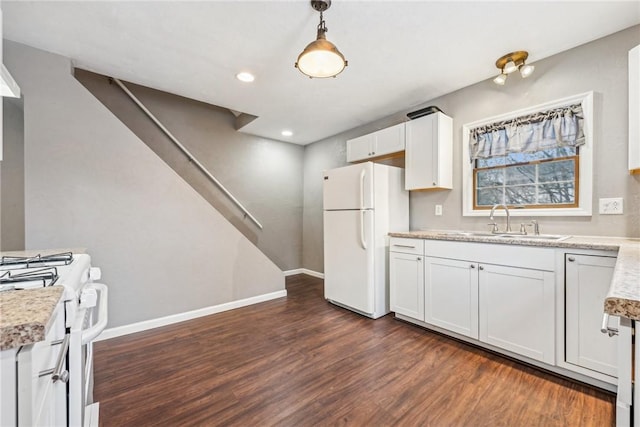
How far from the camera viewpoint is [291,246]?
4965 mm

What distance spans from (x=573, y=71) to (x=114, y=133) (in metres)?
3.93

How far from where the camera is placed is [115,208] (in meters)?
2.52

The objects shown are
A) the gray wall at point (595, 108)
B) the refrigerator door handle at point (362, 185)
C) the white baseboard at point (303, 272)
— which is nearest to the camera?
the gray wall at point (595, 108)

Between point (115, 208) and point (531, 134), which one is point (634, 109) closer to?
point (531, 134)

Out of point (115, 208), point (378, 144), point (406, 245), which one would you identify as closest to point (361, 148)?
point (378, 144)

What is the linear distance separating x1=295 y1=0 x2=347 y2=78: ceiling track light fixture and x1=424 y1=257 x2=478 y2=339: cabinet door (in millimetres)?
1811

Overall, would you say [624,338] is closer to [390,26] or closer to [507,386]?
[507,386]

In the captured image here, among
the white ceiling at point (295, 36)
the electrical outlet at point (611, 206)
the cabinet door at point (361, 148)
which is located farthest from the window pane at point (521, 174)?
the cabinet door at point (361, 148)

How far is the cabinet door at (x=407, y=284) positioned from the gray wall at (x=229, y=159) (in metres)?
2.45

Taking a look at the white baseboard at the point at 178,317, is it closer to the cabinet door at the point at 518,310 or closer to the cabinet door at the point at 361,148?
the cabinet door at the point at 361,148

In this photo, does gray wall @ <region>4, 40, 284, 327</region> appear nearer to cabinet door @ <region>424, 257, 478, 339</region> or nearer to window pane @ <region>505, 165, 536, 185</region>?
cabinet door @ <region>424, 257, 478, 339</region>

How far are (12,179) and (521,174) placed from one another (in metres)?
4.62

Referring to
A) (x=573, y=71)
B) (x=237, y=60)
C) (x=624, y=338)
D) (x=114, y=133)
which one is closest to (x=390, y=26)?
(x=237, y=60)

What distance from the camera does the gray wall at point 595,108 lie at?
1.94 m
